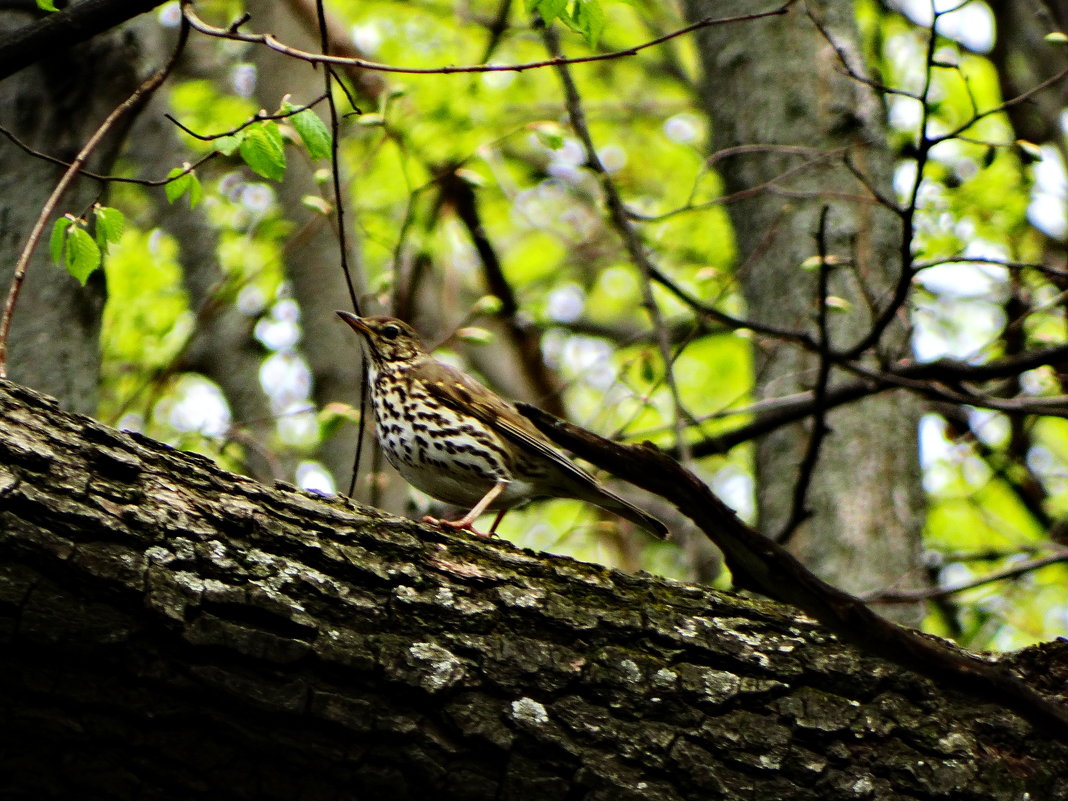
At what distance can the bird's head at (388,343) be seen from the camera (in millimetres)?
6070

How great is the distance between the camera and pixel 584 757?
294 cm

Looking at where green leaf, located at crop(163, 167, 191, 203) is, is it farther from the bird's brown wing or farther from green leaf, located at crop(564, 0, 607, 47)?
the bird's brown wing

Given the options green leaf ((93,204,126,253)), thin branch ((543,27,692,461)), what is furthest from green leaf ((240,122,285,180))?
thin branch ((543,27,692,461))

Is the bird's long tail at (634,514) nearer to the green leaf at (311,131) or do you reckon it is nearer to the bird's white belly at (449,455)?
the bird's white belly at (449,455)

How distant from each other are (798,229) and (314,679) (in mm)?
5059

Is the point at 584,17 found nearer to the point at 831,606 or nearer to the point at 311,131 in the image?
the point at 311,131

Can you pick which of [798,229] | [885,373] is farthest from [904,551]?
[798,229]

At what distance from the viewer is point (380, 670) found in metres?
2.84

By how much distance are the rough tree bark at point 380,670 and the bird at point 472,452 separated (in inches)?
71.4

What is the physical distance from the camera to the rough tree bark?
103 inches

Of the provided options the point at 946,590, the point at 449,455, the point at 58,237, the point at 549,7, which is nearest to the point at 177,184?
the point at 58,237

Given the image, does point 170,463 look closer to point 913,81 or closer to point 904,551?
point 904,551

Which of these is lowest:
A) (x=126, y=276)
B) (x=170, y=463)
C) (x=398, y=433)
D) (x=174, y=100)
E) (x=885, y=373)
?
(x=170, y=463)

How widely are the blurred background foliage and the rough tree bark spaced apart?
7.92 ft
